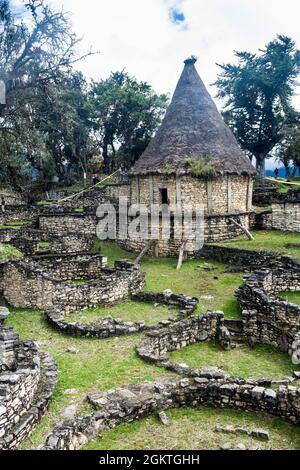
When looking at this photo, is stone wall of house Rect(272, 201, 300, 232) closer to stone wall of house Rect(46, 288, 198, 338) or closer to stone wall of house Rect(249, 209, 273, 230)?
stone wall of house Rect(249, 209, 273, 230)

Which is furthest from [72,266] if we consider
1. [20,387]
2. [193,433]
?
[193,433]

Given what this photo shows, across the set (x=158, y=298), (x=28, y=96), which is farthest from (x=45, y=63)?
(x=158, y=298)

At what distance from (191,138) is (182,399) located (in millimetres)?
19007

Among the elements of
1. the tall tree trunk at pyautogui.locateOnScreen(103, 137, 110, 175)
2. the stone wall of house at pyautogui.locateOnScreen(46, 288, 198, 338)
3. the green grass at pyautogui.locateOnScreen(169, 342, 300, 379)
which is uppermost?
the tall tree trunk at pyautogui.locateOnScreen(103, 137, 110, 175)

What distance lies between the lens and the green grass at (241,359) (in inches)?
352

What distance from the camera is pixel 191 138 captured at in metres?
24.2

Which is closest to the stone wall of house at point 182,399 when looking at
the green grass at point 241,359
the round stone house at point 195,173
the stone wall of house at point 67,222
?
the green grass at point 241,359

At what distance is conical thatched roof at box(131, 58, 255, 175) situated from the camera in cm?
2330

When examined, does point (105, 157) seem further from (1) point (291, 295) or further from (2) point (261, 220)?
(1) point (291, 295)

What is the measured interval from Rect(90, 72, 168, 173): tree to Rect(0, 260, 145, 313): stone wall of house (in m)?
32.8

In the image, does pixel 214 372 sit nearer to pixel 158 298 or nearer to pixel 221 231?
pixel 158 298

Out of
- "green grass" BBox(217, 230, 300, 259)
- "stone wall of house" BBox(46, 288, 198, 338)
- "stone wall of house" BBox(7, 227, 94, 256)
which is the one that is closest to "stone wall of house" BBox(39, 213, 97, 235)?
"stone wall of house" BBox(7, 227, 94, 256)

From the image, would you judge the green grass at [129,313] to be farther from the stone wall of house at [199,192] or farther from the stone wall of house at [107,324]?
the stone wall of house at [199,192]

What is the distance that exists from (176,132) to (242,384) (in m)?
19.4
